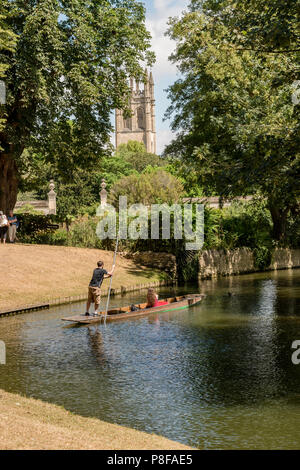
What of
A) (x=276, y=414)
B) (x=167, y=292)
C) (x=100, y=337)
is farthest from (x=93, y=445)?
(x=167, y=292)

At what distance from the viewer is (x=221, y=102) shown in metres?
34.5

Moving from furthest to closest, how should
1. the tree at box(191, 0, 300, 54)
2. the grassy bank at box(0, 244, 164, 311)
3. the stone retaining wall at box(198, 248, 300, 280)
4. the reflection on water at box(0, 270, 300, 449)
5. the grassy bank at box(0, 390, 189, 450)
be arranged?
1. the stone retaining wall at box(198, 248, 300, 280)
2. the grassy bank at box(0, 244, 164, 311)
3. the tree at box(191, 0, 300, 54)
4. the reflection on water at box(0, 270, 300, 449)
5. the grassy bank at box(0, 390, 189, 450)

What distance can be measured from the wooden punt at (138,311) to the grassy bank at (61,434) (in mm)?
9594

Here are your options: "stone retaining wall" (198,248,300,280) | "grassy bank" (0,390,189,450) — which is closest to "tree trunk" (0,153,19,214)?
"stone retaining wall" (198,248,300,280)

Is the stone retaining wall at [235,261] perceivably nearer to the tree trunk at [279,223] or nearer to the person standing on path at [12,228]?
the tree trunk at [279,223]

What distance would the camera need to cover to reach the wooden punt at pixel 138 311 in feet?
62.7

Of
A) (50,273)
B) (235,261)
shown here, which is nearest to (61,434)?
(50,273)

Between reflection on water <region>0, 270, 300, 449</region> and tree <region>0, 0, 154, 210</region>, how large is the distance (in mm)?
14661

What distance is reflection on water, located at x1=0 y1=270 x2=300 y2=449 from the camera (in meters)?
9.70

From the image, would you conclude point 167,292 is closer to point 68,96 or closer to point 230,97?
point 230,97

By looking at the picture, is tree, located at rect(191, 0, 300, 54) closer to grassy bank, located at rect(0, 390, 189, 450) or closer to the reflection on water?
the reflection on water

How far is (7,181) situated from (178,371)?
24.9m

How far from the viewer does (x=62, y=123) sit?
3647 centimetres

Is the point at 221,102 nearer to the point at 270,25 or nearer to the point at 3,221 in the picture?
the point at 3,221
